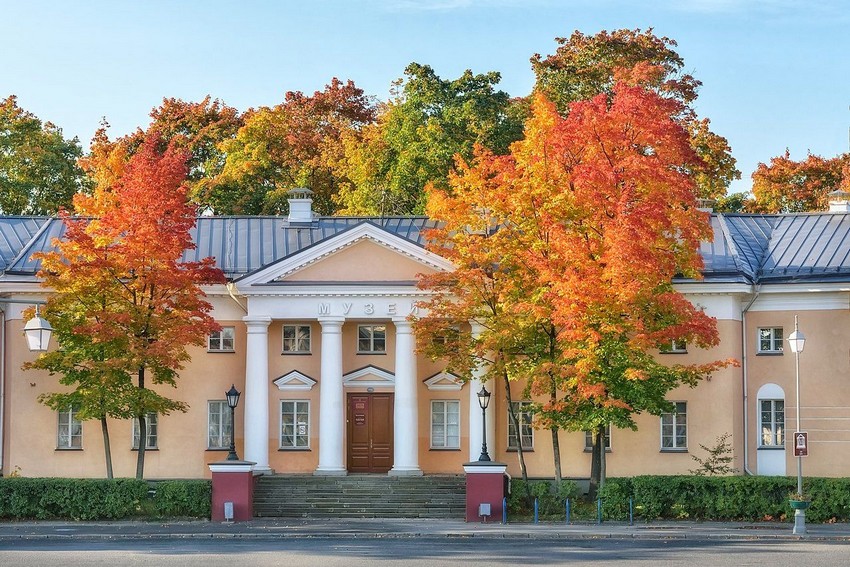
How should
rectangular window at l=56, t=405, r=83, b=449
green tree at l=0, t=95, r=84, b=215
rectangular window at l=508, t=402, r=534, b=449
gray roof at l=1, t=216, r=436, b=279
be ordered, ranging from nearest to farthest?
1. rectangular window at l=508, t=402, r=534, b=449
2. rectangular window at l=56, t=405, r=83, b=449
3. gray roof at l=1, t=216, r=436, b=279
4. green tree at l=0, t=95, r=84, b=215

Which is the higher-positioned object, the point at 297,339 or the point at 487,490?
the point at 297,339

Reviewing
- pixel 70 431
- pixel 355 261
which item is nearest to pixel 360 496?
pixel 355 261

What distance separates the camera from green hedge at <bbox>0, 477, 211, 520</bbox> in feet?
150

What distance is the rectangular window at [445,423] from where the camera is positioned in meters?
53.2

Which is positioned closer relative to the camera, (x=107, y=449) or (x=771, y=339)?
(x=107, y=449)

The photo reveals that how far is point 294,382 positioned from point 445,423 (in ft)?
17.4

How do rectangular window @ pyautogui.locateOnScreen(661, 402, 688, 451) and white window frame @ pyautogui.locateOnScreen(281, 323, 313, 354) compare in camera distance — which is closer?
rectangular window @ pyautogui.locateOnScreen(661, 402, 688, 451)

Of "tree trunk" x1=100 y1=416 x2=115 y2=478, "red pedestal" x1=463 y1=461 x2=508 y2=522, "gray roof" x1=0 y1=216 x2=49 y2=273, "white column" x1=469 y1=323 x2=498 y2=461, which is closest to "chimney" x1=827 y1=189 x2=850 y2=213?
"white column" x1=469 y1=323 x2=498 y2=461

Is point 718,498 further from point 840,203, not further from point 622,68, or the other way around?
point 622,68

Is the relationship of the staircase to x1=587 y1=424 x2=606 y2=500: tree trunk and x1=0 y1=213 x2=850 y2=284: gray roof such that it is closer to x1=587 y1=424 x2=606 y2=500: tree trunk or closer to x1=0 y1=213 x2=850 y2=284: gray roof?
x1=587 y1=424 x2=606 y2=500: tree trunk

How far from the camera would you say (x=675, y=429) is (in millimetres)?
51812

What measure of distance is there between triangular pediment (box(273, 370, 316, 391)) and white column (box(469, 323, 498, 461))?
5.49 metres

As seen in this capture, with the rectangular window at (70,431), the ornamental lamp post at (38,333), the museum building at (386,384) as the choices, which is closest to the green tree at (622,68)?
the museum building at (386,384)

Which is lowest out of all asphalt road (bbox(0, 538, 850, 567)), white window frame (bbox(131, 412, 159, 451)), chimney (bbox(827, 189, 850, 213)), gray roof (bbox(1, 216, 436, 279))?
asphalt road (bbox(0, 538, 850, 567))
